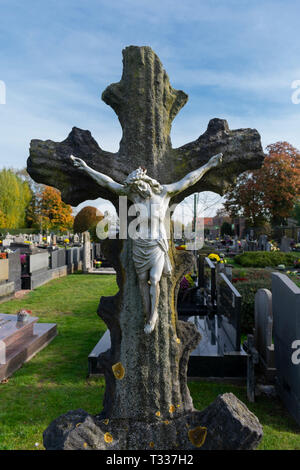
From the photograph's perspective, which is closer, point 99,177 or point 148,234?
point 148,234

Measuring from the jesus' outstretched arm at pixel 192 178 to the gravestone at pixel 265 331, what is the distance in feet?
9.74

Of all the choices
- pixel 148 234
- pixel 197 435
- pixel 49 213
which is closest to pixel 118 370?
pixel 197 435

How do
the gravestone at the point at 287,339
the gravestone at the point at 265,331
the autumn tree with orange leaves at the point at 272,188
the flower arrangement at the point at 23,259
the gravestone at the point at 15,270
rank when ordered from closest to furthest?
the gravestone at the point at 287,339, the gravestone at the point at 265,331, the gravestone at the point at 15,270, the flower arrangement at the point at 23,259, the autumn tree with orange leaves at the point at 272,188

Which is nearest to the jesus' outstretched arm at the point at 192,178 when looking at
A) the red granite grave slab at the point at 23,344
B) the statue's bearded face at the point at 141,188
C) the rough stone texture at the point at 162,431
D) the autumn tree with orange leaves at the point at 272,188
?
the statue's bearded face at the point at 141,188

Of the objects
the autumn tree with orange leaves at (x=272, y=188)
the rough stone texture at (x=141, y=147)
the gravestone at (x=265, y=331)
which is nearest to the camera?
the rough stone texture at (x=141, y=147)

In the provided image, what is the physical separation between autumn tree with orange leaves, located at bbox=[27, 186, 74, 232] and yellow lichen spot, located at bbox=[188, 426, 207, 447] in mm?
46134

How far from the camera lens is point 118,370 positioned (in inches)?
114

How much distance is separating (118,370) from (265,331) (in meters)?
3.26

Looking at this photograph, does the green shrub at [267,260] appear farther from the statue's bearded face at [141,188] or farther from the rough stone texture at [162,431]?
the statue's bearded face at [141,188]

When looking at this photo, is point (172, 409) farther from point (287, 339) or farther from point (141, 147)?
point (141, 147)

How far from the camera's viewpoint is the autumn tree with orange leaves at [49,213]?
153 feet
